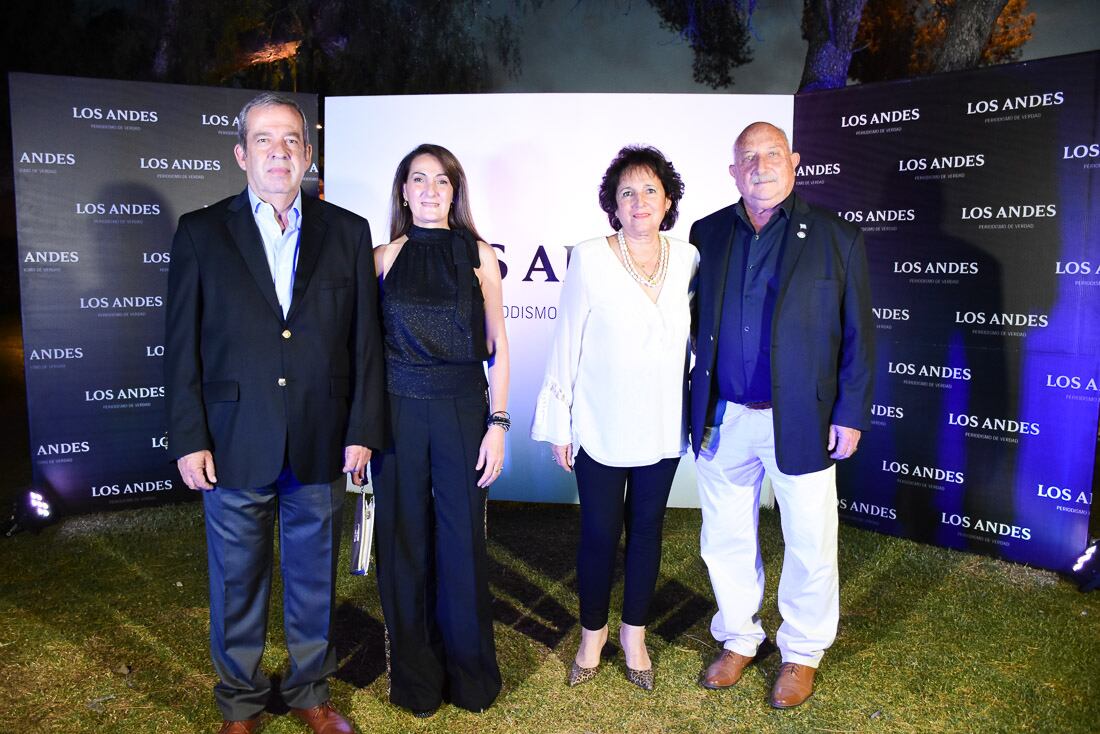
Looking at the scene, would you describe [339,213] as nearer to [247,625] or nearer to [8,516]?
[247,625]

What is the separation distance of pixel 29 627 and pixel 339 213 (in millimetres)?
2394

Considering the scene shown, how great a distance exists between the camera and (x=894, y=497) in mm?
4648

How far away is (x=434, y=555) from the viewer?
2758mm

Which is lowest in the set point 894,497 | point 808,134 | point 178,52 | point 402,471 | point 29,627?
point 29,627

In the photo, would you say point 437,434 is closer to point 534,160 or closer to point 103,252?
point 534,160


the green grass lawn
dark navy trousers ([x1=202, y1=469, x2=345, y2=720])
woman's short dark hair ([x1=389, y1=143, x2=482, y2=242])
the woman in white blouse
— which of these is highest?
woman's short dark hair ([x1=389, y1=143, x2=482, y2=242])

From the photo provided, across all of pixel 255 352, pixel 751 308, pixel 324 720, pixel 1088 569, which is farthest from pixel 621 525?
pixel 1088 569

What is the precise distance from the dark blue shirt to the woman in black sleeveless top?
800 mm

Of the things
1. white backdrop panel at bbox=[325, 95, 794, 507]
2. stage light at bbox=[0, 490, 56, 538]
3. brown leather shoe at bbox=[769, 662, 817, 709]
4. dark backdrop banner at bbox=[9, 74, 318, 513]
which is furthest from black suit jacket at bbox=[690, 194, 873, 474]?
stage light at bbox=[0, 490, 56, 538]

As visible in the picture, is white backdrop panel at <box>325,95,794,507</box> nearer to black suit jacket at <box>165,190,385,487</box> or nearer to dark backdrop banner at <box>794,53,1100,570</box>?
dark backdrop banner at <box>794,53,1100,570</box>

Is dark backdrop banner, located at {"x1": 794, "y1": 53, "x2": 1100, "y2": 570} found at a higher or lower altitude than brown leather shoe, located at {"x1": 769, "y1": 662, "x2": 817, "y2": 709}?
higher

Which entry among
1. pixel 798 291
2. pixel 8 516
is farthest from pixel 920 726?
pixel 8 516

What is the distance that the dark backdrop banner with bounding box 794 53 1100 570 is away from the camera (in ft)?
13.0

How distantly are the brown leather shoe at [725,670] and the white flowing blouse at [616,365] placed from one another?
863 mm
